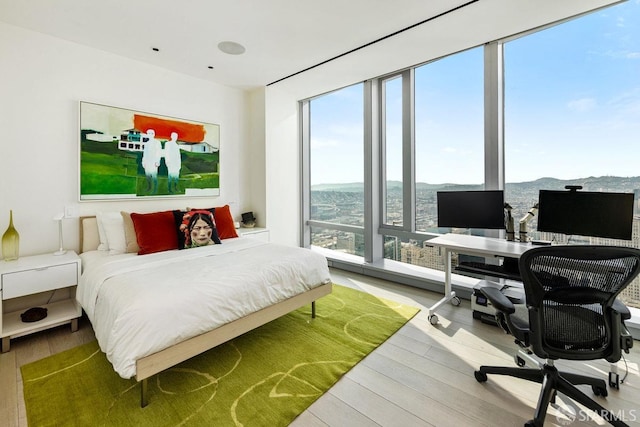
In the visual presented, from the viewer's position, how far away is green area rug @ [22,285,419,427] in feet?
5.38

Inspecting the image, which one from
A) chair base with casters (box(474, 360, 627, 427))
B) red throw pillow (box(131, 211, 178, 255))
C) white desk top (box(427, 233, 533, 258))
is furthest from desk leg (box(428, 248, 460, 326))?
red throw pillow (box(131, 211, 178, 255))

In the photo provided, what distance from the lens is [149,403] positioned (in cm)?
173

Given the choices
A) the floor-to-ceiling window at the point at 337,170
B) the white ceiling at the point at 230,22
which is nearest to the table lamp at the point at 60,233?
the white ceiling at the point at 230,22

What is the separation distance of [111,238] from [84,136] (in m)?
1.13

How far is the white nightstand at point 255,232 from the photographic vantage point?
4016 millimetres

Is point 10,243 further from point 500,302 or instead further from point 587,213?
point 587,213

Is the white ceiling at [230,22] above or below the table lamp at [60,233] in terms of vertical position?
above

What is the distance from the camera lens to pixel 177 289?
1.83 m

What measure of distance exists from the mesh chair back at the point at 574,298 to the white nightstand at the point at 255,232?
322 centimetres

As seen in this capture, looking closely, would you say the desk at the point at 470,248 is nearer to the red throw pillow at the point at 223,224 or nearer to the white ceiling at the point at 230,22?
the white ceiling at the point at 230,22

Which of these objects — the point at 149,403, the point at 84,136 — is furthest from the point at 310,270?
the point at 84,136

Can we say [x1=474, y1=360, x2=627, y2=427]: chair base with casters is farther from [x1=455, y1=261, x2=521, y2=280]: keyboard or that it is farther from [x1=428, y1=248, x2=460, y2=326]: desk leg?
[x1=428, y1=248, x2=460, y2=326]: desk leg

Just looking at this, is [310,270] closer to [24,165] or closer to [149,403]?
[149,403]

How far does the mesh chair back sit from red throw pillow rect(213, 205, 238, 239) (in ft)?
9.61
